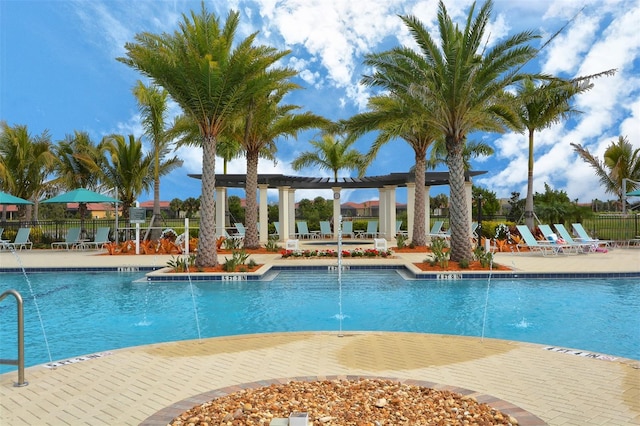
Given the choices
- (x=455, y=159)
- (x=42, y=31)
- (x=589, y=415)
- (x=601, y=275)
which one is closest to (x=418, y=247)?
(x=455, y=159)

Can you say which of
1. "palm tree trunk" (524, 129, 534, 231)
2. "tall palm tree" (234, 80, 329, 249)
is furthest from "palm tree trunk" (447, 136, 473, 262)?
"palm tree trunk" (524, 129, 534, 231)

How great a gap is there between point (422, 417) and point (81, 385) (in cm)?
316

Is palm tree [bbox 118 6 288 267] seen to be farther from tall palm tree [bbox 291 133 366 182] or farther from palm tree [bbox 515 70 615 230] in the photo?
tall palm tree [bbox 291 133 366 182]

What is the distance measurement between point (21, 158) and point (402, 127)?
20.5m

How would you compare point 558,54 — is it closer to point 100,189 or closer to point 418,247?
point 418,247

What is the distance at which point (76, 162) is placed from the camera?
88.6 feet

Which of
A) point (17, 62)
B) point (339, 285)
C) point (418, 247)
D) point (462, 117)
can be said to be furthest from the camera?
point (17, 62)

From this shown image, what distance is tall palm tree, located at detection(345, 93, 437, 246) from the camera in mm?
16234

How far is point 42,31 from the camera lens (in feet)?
123

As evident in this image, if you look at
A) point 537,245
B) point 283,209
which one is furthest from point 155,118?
point 537,245

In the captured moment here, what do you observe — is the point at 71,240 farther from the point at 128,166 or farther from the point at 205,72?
the point at 205,72

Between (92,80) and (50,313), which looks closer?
(50,313)

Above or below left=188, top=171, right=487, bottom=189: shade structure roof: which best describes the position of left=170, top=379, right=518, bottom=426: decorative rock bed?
below

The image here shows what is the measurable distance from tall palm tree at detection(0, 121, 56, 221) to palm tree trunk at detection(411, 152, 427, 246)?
18.5 meters
